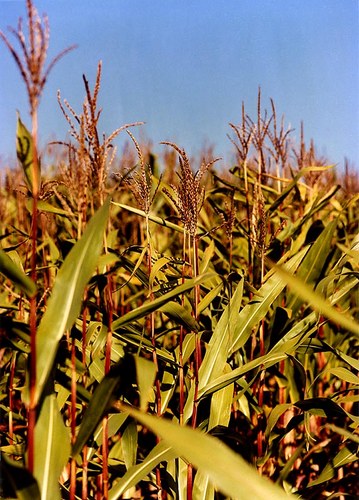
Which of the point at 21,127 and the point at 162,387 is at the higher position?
the point at 21,127

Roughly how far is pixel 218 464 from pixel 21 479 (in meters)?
0.32

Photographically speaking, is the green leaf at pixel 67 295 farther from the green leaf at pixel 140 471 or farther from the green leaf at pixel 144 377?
the green leaf at pixel 140 471

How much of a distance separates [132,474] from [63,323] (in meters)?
0.37

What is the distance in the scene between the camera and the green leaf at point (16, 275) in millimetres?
837

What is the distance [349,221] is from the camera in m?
2.85

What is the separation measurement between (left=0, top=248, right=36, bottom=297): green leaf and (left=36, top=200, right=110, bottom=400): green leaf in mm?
39

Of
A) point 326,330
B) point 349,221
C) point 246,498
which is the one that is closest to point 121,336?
point 246,498

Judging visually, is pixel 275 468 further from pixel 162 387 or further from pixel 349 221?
pixel 349 221

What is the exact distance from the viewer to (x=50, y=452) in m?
0.95

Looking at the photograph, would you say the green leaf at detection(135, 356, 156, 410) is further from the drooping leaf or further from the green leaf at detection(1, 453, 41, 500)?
the drooping leaf

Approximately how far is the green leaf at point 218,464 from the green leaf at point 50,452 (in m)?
0.33

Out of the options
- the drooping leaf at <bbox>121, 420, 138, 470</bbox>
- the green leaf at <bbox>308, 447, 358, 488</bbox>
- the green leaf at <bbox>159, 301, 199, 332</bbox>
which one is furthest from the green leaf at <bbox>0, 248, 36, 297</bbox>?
the green leaf at <bbox>308, 447, 358, 488</bbox>

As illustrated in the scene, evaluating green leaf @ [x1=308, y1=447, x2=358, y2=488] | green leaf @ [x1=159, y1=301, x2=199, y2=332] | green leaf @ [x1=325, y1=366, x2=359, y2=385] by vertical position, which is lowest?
green leaf @ [x1=308, y1=447, x2=358, y2=488]

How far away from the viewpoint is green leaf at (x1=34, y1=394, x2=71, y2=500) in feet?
3.09
